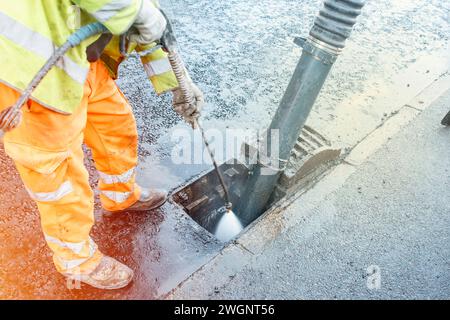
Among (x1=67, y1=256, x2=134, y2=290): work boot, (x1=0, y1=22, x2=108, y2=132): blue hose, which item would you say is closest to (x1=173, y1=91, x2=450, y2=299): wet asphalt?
(x1=67, y1=256, x2=134, y2=290): work boot

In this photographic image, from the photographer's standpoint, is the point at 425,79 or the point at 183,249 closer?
the point at 183,249

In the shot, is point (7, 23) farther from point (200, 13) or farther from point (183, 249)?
point (200, 13)

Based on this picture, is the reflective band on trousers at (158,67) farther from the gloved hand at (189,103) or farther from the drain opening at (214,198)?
the drain opening at (214,198)

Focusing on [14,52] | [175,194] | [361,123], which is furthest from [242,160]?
[14,52]

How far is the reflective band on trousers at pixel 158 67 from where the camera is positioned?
6.73 feet

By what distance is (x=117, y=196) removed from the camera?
2457 mm

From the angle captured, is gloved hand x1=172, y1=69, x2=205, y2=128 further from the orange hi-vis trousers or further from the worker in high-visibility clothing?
the orange hi-vis trousers

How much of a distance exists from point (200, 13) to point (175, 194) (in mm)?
3364

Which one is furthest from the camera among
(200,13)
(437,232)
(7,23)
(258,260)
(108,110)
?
(200,13)

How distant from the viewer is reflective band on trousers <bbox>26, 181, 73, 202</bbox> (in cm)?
171

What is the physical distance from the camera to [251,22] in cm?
521

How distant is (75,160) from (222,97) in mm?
2304

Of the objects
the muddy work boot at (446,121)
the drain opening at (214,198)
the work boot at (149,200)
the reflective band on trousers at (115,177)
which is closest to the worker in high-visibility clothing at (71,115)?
the reflective band on trousers at (115,177)

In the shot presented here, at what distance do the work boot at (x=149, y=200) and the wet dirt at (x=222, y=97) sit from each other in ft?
0.20
